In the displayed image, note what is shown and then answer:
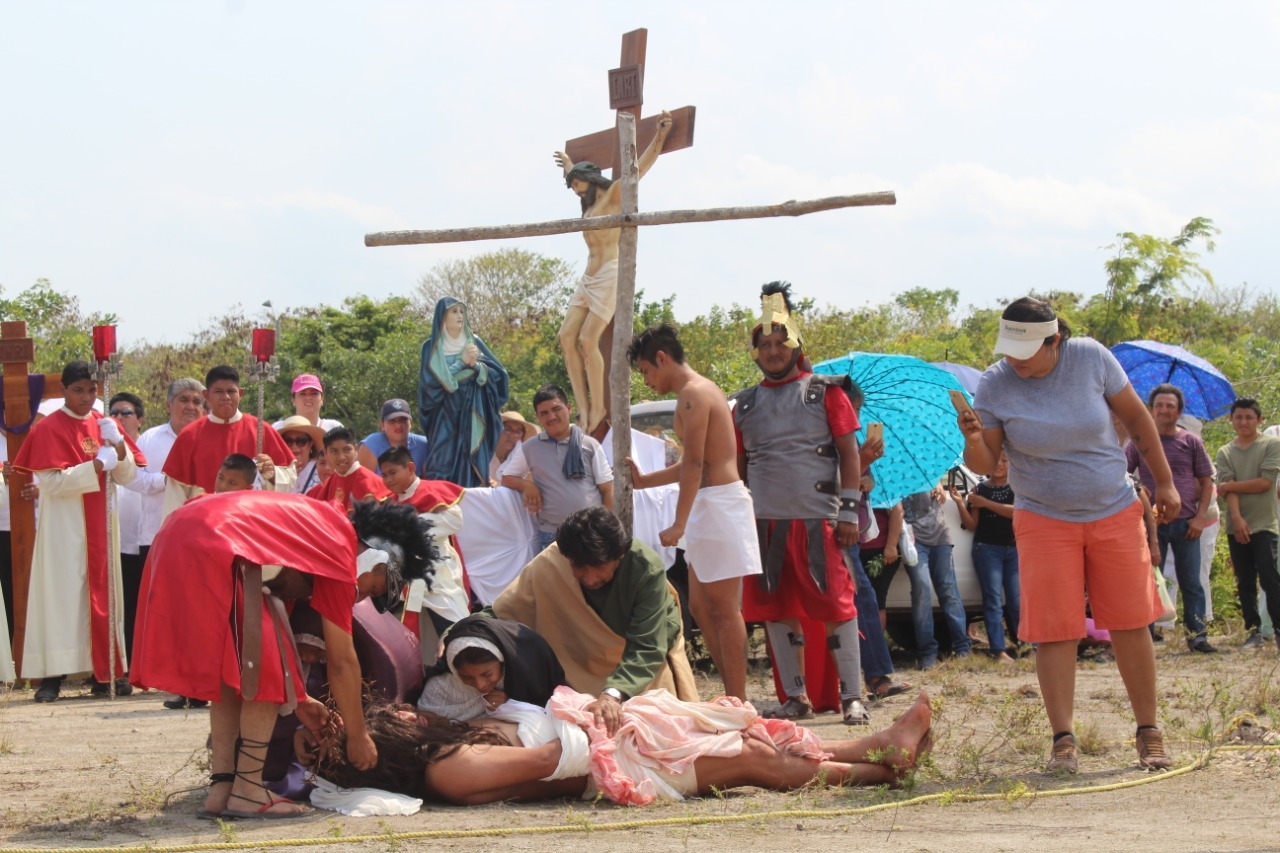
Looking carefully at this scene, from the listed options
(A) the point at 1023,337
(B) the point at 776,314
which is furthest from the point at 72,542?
(A) the point at 1023,337

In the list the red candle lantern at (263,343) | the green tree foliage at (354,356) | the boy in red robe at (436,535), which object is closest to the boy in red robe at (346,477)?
the boy in red robe at (436,535)

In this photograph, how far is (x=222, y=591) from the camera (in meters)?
5.02

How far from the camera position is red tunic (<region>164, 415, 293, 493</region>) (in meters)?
9.76

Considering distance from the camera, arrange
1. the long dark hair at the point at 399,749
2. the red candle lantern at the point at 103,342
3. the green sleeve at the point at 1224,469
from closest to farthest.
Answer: the long dark hair at the point at 399,749
the red candle lantern at the point at 103,342
the green sleeve at the point at 1224,469

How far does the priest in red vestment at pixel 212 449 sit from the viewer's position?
9758mm

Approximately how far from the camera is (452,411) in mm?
10883

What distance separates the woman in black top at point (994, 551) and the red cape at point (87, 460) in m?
5.63

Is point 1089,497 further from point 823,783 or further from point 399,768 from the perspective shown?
point 399,768

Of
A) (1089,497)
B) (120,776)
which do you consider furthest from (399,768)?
(1089,497)

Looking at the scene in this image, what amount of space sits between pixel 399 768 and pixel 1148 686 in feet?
9.50

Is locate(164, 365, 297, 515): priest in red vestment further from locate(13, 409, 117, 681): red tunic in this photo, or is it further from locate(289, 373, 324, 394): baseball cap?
locate(289, 373, 324, 394): baseball cap

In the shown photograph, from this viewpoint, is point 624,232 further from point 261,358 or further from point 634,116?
point 261,358

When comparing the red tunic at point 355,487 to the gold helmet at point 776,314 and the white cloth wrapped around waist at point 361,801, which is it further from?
the white cloth wrapped around waist at point 361,801

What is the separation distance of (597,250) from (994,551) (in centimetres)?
346
